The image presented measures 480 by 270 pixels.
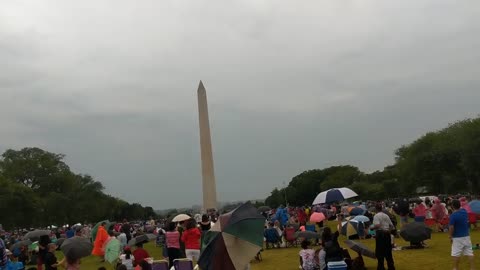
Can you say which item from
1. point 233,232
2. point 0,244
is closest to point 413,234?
point 233,232

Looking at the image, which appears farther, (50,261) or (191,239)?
(191,239)

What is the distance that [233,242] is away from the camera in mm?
8711

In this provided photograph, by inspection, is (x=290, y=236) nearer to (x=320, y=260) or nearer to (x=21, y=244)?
(x=320, y=260)

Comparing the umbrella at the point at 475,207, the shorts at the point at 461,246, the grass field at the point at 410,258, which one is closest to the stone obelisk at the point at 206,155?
the grass field at the point at 410,258

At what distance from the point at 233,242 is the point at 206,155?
118 ft

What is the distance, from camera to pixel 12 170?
78062 millimetres

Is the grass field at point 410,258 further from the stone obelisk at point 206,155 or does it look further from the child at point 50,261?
the stone obelisk at point 206,155

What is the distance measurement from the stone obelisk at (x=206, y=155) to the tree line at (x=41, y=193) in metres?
29.4

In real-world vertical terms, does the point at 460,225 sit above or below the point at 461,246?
above

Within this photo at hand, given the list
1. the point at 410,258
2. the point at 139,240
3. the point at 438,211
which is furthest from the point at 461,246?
the point at 438,211

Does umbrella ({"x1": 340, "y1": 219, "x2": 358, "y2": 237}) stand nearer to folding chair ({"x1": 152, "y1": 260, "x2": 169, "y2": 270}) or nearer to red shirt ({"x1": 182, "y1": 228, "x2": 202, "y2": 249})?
red shirt ({"x1": 182, "y1": 228, "x2": 202, "y2": 249})

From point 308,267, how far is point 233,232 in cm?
399

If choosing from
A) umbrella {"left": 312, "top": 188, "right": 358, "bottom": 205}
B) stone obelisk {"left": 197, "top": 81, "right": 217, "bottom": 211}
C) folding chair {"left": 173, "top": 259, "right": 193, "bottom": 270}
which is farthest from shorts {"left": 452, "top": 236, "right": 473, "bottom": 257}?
stone obelisk {"left": 197, "top": 81, "right": 217, "bottom": 211}

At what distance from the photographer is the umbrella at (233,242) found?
8.47 meters
